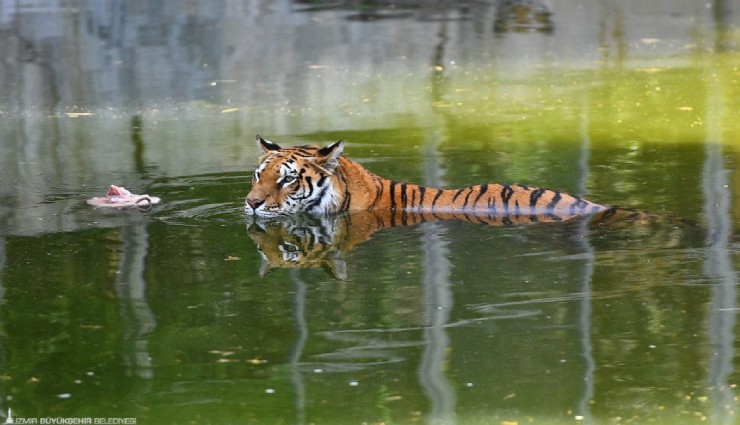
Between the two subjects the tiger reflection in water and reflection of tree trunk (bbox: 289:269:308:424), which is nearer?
reflection of tree trunk (bbox: 289:269:308:424)

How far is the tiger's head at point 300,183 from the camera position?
823 centimetres

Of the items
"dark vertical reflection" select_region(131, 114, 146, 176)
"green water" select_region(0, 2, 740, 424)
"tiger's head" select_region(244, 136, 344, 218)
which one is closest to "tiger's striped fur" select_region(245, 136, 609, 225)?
"tiger's head" select_region(244, 136, 344, 218)

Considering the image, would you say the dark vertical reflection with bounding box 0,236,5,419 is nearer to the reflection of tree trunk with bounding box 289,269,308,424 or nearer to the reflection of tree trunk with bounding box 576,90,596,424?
the reflection of tree trunk with bounding box 289,269,308,424

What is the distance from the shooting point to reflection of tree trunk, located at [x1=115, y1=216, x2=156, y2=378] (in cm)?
553

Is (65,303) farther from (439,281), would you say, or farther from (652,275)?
(652,275)

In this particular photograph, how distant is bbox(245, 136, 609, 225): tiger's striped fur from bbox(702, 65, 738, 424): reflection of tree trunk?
721mm

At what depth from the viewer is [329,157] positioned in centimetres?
826

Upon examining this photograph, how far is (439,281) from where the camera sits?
6.62 meters

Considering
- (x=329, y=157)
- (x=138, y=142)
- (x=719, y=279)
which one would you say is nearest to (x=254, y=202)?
(x=329, y=157)

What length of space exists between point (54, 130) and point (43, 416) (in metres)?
6.95

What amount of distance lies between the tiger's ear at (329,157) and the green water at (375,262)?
376mm

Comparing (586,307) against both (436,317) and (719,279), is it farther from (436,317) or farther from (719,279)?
(719,279)

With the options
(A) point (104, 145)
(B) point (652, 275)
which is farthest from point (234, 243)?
(A) point (104, 145)

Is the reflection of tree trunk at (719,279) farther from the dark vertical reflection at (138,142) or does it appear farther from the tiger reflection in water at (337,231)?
the dark vertical reflection at (138,142)
